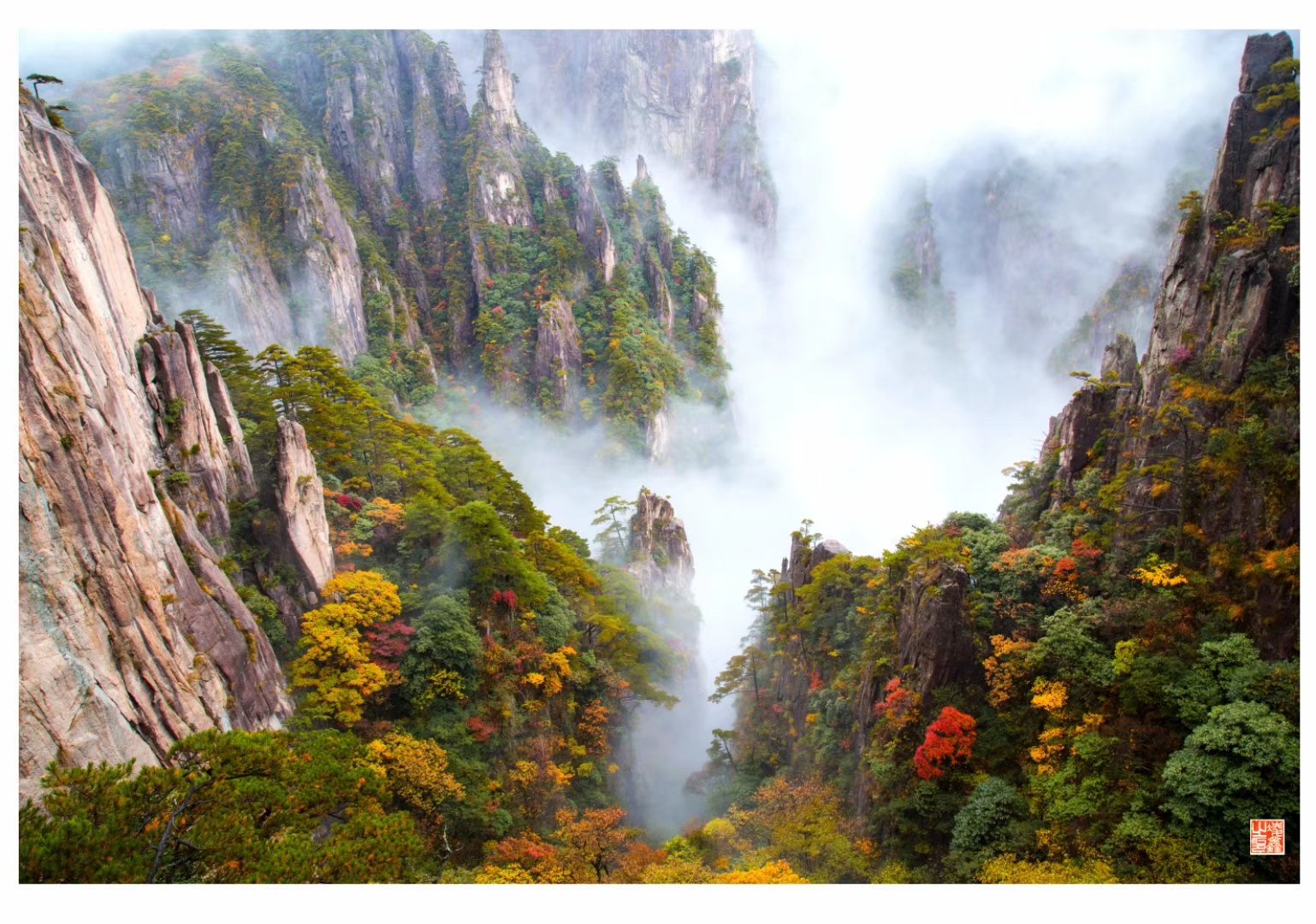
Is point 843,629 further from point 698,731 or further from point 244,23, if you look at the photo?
point 244,23

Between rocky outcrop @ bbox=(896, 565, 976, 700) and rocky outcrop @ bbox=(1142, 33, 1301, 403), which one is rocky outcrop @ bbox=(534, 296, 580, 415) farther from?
rocky outcrop @ bbox=(1142, 33, 1301, 403)

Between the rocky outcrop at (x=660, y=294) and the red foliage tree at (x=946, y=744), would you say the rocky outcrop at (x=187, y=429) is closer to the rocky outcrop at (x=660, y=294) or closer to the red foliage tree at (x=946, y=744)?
the red foliage tree at (x=946, y=744)

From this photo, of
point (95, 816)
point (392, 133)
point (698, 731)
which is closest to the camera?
point (95, 816)

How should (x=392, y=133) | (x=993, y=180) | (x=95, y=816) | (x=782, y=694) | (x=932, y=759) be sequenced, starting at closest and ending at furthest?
(x=95, y=816) < (x=932, y=759) < (x=782, y=694) < (x=392, y=133) < (x=993, y=180)

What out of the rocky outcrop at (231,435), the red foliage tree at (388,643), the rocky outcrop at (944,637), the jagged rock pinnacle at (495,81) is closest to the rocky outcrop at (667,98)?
the jagged rock pinnacle at (495,81)

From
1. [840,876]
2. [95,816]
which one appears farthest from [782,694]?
[95,816]

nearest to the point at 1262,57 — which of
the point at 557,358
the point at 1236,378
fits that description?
the point at 1236,378

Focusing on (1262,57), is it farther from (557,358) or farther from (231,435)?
(557,358)
